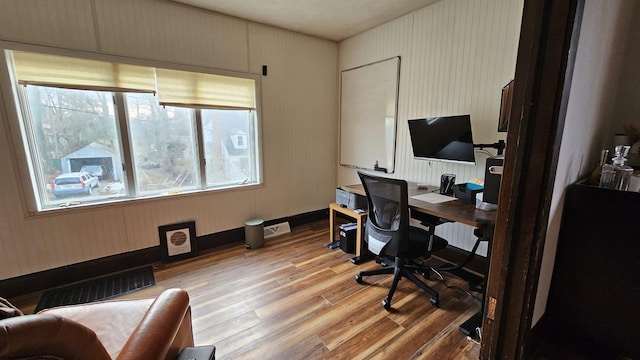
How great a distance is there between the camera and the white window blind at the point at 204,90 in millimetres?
2588

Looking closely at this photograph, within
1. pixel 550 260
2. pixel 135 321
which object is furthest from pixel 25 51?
pixel 550 260

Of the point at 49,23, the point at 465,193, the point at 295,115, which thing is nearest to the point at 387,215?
the point at 465,193

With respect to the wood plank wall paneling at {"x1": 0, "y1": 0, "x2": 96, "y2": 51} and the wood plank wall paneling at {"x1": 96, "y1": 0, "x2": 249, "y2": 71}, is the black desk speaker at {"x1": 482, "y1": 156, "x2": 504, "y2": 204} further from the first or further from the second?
the wood plank wall paneling at {"x1": 0, "y1": 0, "x2": 96, "y2": 51}

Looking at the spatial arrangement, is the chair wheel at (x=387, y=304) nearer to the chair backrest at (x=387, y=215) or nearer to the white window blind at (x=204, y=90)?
the chair backrest at (x=387, y=215)

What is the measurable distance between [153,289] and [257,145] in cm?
182

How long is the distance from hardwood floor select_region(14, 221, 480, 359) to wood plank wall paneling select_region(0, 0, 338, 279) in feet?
1.49

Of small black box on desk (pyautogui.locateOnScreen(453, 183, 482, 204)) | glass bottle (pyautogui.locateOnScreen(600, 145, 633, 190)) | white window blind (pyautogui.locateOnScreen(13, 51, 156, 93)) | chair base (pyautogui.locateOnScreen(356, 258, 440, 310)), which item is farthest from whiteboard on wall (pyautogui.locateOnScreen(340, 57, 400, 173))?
white window blind (pyautogui.locateOnScreen(13, 51, 156, 93))

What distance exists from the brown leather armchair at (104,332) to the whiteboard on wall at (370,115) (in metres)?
2.72

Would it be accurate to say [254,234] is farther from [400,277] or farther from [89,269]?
[400,277]

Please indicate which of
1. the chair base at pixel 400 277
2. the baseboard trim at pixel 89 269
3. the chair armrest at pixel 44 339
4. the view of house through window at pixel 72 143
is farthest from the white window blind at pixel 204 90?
the chair armrest at pixel 44 339

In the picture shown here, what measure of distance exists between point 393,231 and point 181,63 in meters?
2.60

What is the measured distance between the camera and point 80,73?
2.20m

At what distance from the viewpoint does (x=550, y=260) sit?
149cm

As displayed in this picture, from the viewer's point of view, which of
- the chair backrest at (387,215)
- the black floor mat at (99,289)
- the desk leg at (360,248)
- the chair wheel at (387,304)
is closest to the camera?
the chair backrest at (387,215)
